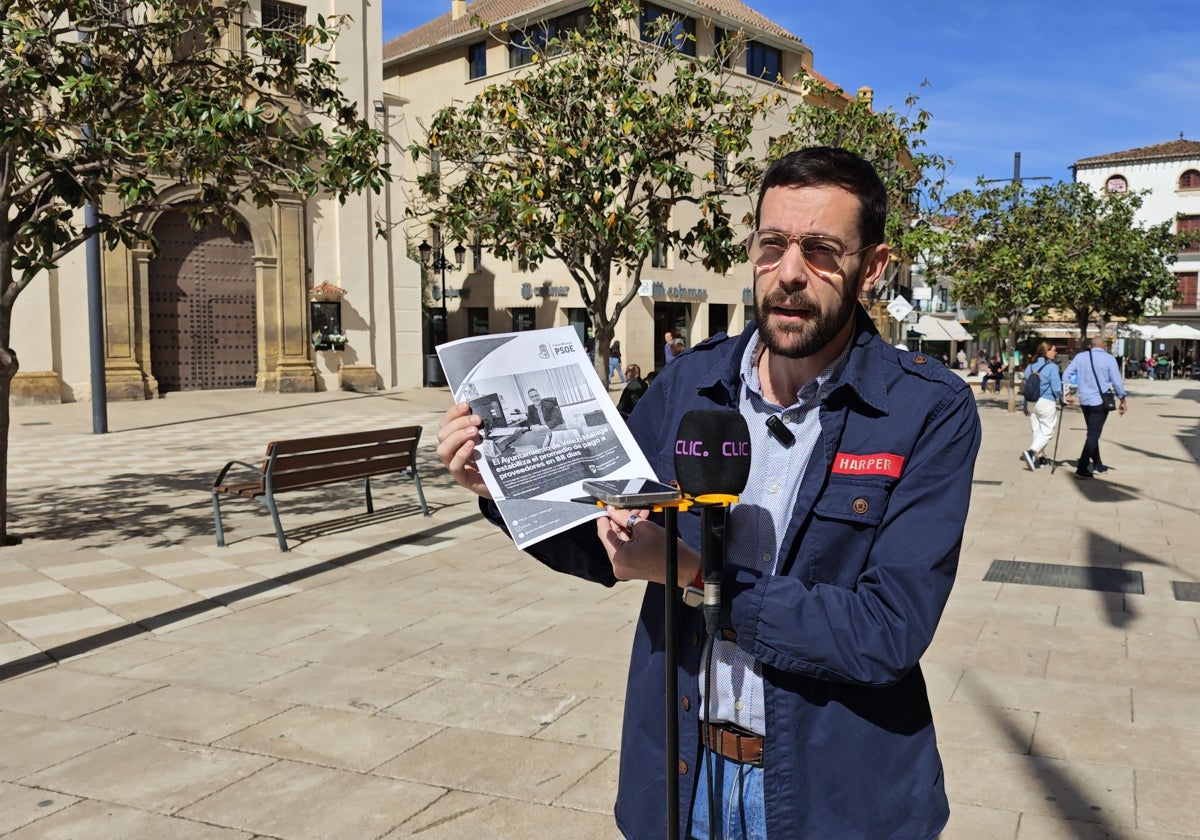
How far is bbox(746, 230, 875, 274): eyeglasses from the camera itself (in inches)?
66.6

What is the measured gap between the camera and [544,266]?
37438 mm

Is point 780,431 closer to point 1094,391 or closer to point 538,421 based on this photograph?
point 538,421

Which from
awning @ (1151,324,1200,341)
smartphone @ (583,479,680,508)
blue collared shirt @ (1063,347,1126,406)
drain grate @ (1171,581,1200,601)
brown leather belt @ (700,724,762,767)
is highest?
awning @ (1151,324,1200,341)

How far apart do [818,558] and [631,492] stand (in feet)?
1.33

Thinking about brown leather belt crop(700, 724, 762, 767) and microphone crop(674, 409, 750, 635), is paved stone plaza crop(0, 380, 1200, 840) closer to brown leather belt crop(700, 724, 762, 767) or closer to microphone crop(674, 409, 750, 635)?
brown leather belt crop(700, 724, 762, 767)

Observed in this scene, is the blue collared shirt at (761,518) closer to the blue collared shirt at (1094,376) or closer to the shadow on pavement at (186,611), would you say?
the shadow on pavement at (186,611)

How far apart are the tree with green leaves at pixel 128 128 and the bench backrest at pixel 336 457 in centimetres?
221

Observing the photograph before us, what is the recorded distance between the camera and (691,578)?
5.23ft

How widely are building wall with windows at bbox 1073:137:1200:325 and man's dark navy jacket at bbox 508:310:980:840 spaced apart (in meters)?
66.2

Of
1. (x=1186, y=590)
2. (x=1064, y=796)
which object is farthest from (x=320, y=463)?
(x=1186, y=590)

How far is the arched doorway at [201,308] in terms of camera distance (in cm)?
2600

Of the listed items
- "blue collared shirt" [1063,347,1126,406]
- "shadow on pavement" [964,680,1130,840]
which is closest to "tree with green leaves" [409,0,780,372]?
"blue collared shirt" [1063,347,1126,406]

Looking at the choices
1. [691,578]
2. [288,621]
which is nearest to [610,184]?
[288,621]

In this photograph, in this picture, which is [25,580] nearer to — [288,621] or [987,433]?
[288,621]
